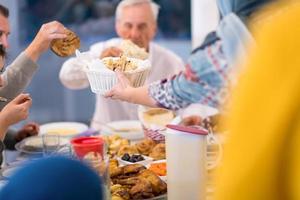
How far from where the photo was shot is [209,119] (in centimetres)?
223

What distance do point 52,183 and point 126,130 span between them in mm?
1858

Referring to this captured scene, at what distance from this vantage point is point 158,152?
1878 millimetres

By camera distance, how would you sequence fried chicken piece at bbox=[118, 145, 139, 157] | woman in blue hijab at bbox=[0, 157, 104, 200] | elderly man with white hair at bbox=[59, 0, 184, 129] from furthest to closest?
elderly man with white hair at bbox=[59, 0, 184, 129]
fried chicken piece at bbox=[118, 145, 139, 157]
woman in blue hijab at bbox=[0, 157, 104, 200]

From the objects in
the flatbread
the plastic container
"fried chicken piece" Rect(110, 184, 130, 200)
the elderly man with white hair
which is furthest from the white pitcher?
the elderly man with white hair

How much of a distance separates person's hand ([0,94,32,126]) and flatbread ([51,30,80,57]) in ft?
0.73

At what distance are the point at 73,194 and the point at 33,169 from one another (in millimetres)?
64

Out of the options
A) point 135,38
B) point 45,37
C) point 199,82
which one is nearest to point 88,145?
point 45,37

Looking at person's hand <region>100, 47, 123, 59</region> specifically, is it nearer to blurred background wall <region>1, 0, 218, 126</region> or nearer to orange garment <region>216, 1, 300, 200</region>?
Answer: orange garment <region>216, 1, 300, 200</region>

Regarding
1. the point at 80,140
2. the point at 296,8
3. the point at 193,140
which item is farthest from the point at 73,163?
the point at 80,140

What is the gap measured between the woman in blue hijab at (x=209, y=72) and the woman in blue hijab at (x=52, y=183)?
416 mm

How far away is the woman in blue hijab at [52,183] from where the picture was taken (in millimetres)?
699

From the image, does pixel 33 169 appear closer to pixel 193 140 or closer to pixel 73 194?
pixel 73 194

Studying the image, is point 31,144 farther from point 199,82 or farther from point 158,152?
point 199,82

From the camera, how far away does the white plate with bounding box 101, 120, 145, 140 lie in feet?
7.88
